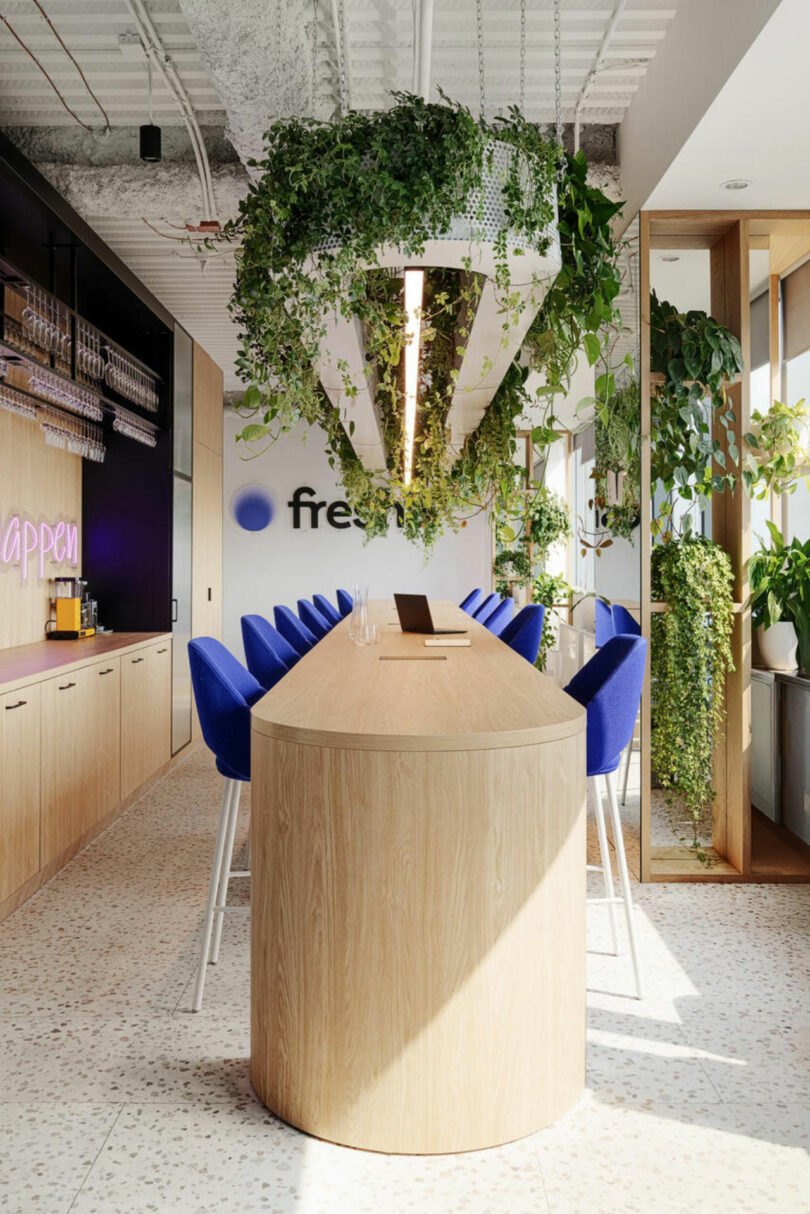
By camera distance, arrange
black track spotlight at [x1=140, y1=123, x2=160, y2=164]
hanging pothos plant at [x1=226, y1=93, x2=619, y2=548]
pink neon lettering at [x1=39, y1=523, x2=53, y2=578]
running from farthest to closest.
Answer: pink neon lettering at [x1=39, y1=523, x2=53, y2=578]
black track spotlight at [x1=140, y1=123, x2=160, y2=164]
hanging pothos plant at [x1=226, y1=93, x2=619, y2=548]

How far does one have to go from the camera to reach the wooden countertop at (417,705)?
231 cm

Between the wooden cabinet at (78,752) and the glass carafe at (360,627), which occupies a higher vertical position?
the glass carafe at (360,627)

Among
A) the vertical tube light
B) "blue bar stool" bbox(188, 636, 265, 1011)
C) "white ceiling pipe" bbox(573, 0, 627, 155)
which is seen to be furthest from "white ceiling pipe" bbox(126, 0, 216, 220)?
"blue bar stool" bbox(188, 636, 265, 1011)

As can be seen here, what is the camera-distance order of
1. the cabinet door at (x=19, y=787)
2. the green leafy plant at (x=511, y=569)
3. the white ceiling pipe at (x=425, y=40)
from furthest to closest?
the green leafy plant at (x=511, y=569), the cabinet door at (x=19, y=787), the white ceiling pipe at (x=425, y=40)

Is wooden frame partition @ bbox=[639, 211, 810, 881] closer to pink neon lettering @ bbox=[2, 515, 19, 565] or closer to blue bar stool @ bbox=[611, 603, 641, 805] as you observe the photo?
blue bar stool @ bbox=[611, 603, 641, 805]

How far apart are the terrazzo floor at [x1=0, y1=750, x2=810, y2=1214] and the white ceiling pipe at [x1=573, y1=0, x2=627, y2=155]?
12.0ft

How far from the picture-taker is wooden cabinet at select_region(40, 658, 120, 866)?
448 centimetres

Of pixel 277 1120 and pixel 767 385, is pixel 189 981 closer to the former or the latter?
pixel 277 1120

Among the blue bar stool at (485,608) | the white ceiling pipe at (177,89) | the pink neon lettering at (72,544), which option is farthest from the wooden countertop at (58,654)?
the blue bar stool at (485,608)

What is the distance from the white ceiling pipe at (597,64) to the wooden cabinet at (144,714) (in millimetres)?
3789

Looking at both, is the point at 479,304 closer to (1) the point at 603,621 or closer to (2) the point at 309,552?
(1) the point at 603,621

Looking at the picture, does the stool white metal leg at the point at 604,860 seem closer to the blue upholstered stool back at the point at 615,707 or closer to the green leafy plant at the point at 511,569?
the blue upholstered stool back at the point at 615,707

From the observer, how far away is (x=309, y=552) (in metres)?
12.1

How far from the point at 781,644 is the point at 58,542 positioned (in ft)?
14.3
